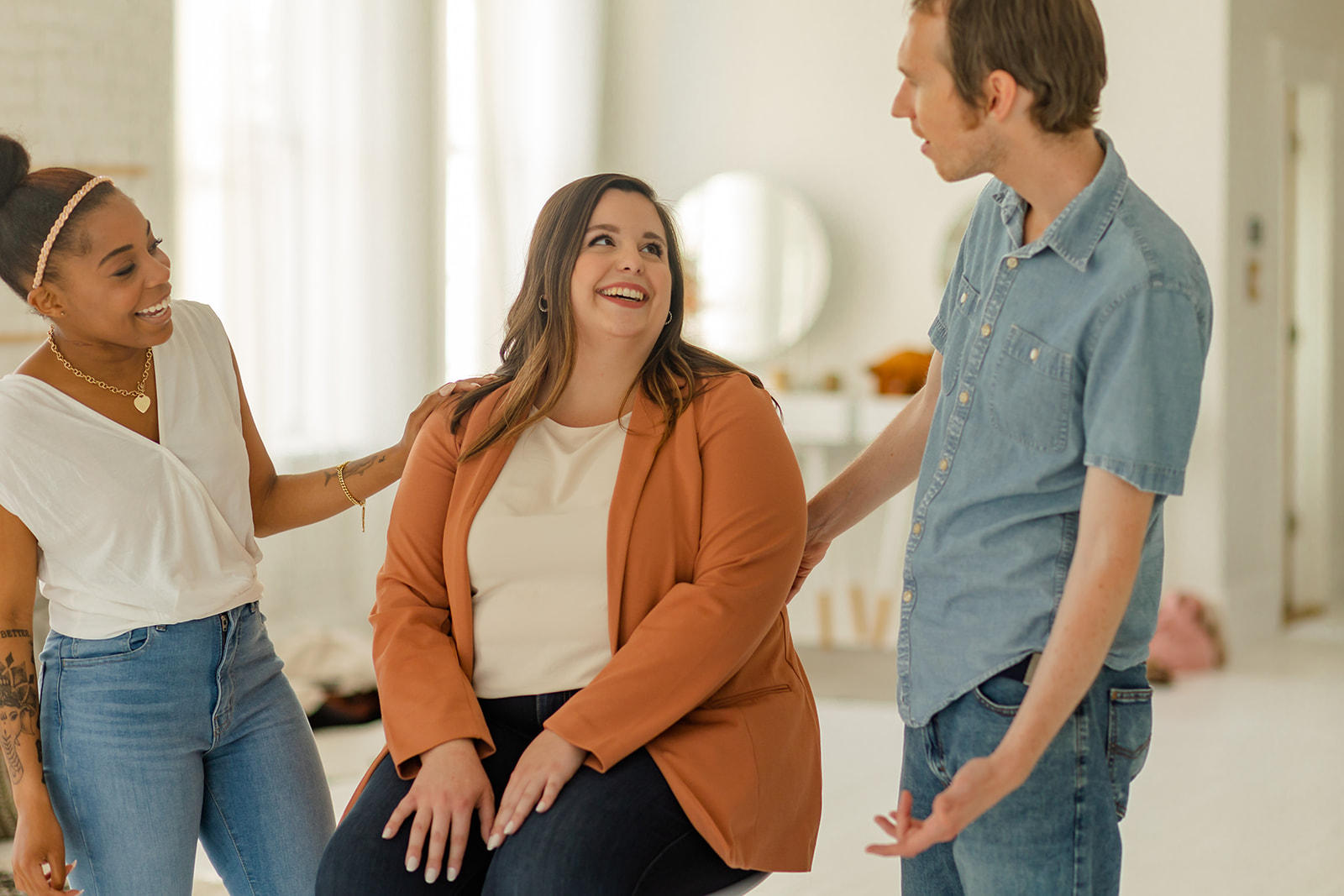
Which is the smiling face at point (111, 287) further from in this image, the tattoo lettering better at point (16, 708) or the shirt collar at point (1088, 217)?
the shirt collar at point (1088, 217)

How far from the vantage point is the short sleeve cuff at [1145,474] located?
3.31 ft

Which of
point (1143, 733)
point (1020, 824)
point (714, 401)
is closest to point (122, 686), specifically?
point (714, 401)

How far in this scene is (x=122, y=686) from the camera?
1483 mm

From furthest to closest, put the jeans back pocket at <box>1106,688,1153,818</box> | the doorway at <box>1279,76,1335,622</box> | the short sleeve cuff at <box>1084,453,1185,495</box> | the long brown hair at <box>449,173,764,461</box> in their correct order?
the doorway at <box>1279,76,1335,622</box>, the long brown hair at <box>449,173,764,461</box>, the jeans back pocket at <box>1106,688,1153,818</box>, the short sleeve cuff at <box>1084,453,1185,495</box>

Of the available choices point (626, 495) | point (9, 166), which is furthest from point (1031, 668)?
point (9, 166)

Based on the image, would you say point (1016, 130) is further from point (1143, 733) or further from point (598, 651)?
point (598, 651)

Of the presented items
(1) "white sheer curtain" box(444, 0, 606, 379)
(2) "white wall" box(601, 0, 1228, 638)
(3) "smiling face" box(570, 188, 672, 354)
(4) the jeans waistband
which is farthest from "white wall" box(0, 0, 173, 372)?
(2) "white wall" box(601, 0, 1228, 638)

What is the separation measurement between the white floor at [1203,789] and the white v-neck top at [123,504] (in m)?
1.30

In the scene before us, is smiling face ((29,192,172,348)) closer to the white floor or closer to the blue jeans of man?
the blue jeans of man

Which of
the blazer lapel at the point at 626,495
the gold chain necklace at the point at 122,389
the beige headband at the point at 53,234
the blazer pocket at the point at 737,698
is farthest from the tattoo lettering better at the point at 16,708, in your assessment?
the blazer pocket at the point at 737,698

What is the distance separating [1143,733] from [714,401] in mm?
661

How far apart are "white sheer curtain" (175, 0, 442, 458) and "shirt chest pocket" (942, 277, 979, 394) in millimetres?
3149

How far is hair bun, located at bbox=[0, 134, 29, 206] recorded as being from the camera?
1.46 m

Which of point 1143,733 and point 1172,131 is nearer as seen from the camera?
point 1143,733
